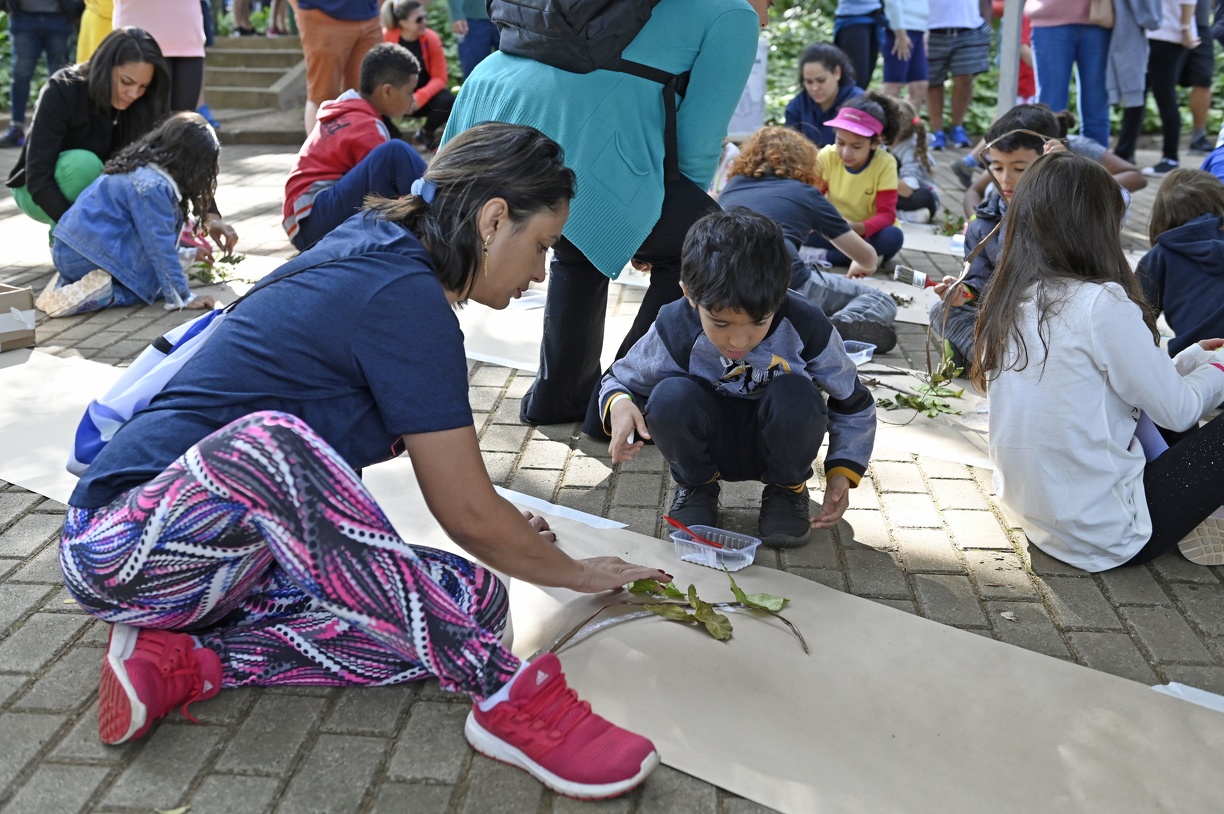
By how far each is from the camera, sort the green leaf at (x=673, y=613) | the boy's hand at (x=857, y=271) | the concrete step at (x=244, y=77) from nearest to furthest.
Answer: the green leaf at (x=673, y=613), the boy's hand at (x=857, y=271), the concrete step at (x=244, y=77)

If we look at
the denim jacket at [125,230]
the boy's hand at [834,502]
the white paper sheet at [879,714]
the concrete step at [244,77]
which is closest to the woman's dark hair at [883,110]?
the denim jacket at [125,230]

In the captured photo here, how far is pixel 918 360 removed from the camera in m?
4.36

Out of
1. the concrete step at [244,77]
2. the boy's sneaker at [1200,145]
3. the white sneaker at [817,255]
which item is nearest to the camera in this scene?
the white sneaker at [817,255]

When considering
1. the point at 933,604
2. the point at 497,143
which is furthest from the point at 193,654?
the point at 933,604

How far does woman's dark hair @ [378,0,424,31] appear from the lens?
868cm

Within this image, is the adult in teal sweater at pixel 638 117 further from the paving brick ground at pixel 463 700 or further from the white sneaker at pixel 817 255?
the white sneaker at pixel 817 255

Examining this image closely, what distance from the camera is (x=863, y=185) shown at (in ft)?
18.4

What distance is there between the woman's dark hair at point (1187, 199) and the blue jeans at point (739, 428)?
1734mm

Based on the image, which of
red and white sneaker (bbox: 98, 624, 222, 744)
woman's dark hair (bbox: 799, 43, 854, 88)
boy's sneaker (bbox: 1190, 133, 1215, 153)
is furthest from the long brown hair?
boy's sneaker (bbox: 1190, 133, 1215, 153)

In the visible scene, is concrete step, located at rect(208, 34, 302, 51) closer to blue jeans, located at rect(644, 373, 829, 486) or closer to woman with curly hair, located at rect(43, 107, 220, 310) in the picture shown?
woman with curly hair, located at rect(43, 107, 220, 310)

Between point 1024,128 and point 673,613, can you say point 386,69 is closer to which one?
point 1024,128

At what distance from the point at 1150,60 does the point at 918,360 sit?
4.71m

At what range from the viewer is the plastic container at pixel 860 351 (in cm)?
415

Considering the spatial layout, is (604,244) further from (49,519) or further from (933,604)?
(49,519)
